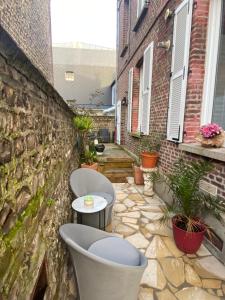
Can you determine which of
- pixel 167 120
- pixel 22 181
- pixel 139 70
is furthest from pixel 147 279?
pixel 139 70

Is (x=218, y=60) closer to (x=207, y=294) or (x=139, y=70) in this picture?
(x=207, y=294)

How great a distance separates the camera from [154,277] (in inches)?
71.8

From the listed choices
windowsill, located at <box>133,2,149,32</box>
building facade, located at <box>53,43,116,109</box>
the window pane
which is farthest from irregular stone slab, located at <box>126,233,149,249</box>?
building facade, located at <box>53,43,116,109</box>

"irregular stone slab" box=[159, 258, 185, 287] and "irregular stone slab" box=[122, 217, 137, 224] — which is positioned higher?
"irregular stone slab" box=[122, 217, 137, 224]

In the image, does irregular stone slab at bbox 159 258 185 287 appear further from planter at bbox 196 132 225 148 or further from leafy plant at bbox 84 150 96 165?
leafy plant at bbox 84 150 96 165

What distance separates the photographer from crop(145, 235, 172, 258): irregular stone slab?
2131mm

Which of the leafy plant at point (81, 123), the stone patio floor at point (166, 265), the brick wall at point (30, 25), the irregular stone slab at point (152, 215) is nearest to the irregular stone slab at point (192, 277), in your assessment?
the stone patio floor at point (166, 265)

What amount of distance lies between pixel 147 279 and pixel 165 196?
5.83 feet

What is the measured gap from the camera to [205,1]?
2.34 metres

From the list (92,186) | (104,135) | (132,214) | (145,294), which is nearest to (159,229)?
(132,214)

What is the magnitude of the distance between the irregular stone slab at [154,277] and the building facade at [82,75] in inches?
452

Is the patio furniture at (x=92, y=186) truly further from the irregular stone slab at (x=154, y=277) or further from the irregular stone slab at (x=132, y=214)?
the irregular stone slab at (x=154, y=277)

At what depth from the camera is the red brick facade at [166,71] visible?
2.38 meters

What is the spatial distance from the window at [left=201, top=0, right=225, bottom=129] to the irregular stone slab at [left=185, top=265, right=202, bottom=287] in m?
1.67
